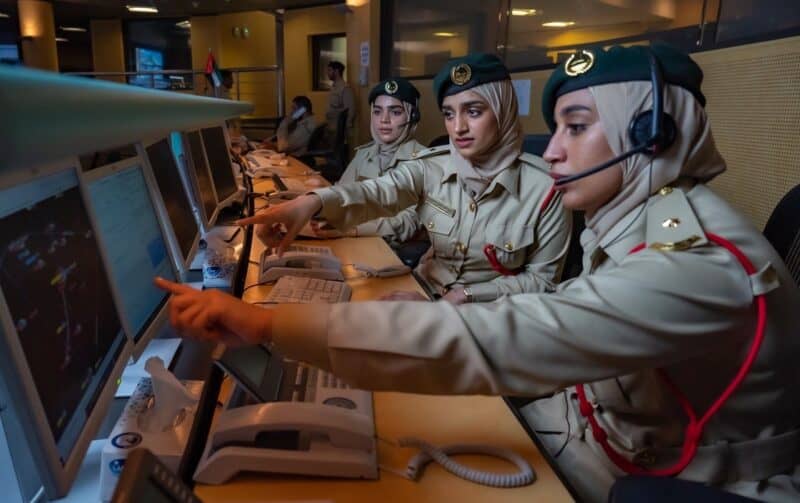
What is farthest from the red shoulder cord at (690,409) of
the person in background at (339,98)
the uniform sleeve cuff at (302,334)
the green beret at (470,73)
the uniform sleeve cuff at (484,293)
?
the person in background at (339,98)

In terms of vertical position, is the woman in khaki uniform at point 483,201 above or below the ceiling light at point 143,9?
below

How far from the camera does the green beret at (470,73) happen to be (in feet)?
6.20

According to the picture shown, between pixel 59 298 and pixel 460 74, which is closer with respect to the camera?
pixel 59 298

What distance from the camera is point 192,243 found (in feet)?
5.15

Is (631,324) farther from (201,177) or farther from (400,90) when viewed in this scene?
(400,90)

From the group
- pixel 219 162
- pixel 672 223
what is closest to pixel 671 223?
pixel 672 223

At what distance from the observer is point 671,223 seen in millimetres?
844

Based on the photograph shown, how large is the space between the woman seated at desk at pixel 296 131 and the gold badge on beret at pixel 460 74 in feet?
15.4

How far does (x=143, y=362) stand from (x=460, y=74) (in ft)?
4.36

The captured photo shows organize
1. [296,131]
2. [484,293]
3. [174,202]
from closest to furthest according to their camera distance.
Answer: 1. [174,202]
2. [484,293]
3. [296,131]

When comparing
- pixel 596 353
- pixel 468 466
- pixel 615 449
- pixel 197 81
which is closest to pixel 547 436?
pixel 615 449

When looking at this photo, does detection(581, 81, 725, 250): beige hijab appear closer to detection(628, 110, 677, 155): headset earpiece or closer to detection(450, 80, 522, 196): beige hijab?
detection(628, 110, 677, 155): headset earpiece

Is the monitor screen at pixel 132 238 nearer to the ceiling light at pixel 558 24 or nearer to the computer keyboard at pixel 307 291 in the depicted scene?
the computer keyboard at pixel 307 291

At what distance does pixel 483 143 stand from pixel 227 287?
3.04 ft
